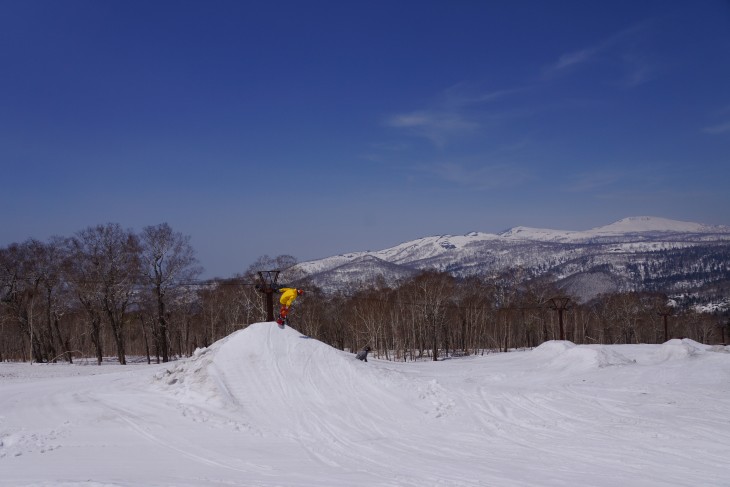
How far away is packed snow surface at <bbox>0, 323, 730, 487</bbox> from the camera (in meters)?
11.7

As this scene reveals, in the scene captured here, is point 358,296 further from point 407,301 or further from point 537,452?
point 537,452

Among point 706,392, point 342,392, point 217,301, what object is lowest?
point 706,392

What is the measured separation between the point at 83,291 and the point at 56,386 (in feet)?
66.3

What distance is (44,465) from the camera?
1180 centimetres

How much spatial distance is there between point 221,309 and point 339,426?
40.6 metres

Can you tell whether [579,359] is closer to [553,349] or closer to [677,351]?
[553,349]

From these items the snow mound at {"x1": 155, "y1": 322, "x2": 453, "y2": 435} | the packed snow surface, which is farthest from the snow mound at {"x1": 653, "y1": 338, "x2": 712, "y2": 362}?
the snow mound at {"x1": 155, "y1": 322, "x2": 453, "y2": 435}

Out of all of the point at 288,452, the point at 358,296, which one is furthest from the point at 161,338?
the point at 288,452

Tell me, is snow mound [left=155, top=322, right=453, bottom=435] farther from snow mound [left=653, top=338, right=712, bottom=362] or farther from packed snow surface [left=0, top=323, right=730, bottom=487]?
snow mound [left=653, top=338, right=712, bottom=362]

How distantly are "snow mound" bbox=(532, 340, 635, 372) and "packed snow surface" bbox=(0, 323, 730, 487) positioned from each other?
11.0 feet

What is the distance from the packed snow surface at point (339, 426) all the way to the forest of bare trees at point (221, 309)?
56.6ft

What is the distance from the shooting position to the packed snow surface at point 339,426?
11.7 m

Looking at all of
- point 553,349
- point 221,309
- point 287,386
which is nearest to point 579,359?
point 553,349

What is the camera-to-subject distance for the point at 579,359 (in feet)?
A: 100
